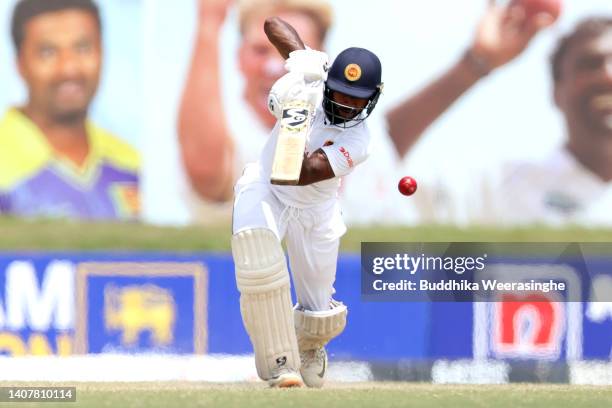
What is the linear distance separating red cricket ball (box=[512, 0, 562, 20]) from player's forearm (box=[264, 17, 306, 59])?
8478 millimetres

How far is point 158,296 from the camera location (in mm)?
11031

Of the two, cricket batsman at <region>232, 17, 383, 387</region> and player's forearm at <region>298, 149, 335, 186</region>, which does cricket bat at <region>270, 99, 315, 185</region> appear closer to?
cricket batsman at <region>232, 17, 383, 387</region>

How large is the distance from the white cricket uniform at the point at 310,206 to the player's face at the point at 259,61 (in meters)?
7.64

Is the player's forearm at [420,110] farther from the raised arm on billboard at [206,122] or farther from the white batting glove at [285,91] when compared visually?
the white batting glove at [285,91]

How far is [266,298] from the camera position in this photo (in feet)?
26.1

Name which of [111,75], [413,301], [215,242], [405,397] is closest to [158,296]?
[413,301]

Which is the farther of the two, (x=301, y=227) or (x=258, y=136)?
(x=258, y=136)

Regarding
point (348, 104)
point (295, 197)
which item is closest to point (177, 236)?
point (295, 197)

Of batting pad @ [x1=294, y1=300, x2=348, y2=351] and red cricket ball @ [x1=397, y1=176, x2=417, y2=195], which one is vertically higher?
red cricket ball @ [x1=397, y1=176, x2=417, y2=195]

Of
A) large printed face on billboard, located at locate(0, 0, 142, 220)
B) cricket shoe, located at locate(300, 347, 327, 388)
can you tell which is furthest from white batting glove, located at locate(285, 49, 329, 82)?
large printed face on billboard, located at locate(0, 0, 142, 220)

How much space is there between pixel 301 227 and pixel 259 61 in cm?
803

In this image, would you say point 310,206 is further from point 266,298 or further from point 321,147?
point 266,298

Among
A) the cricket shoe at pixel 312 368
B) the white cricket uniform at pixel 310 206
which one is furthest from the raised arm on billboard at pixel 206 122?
the white cricket uniform at pixel 310 206

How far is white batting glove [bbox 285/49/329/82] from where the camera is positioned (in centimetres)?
789
